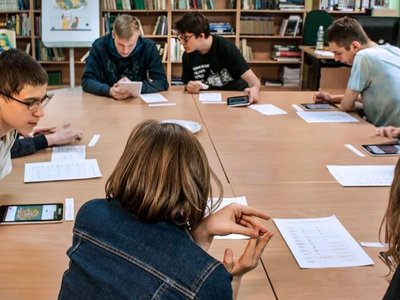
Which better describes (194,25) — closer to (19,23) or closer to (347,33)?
(347,33)

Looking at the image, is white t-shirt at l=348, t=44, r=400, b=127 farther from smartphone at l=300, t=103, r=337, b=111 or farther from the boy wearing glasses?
the boy wearing glasses

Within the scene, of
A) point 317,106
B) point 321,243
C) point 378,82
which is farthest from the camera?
point 317,106

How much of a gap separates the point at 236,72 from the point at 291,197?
203 centimetres

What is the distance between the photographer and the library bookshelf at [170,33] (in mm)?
5727

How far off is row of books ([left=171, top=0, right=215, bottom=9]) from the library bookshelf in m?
0.01

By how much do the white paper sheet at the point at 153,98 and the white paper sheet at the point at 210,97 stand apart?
0.23 metres

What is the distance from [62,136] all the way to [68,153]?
123mm

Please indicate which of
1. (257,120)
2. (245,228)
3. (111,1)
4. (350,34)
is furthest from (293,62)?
(245,228)

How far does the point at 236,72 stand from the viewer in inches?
145

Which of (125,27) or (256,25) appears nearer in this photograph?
(125,27)

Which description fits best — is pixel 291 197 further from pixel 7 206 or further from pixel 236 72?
pixel 236 72

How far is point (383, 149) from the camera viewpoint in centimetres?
227

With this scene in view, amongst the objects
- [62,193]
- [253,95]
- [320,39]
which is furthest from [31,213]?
[320,39]

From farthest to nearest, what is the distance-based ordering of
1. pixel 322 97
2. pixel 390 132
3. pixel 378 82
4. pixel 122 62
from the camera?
pixel 122 62
pixel 322 97
pixel 378 82
pixel 390 132
